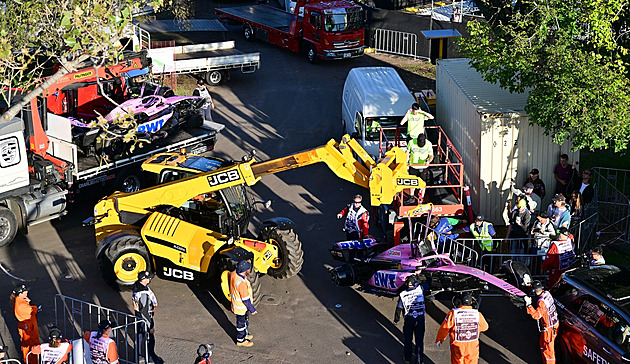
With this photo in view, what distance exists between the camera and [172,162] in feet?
50.7

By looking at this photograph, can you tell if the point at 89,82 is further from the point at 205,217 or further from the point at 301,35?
the point at 301,35

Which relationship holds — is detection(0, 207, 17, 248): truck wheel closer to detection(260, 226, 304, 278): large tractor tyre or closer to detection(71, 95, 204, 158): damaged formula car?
detection(71, 95, 204, 158): damaged formula car

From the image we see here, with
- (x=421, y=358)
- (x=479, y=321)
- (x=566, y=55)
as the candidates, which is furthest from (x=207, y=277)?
(x=566, y=55)

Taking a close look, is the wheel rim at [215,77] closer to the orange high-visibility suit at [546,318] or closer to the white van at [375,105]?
the white van at [375,105]

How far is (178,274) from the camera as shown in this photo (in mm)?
14344

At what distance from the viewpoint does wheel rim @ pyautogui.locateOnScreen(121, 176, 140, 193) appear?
1816 cm

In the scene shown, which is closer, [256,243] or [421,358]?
[421,358]

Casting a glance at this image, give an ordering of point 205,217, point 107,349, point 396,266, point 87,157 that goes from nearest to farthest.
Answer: point 107,349
point 396,266
point 205,217
point 87,157

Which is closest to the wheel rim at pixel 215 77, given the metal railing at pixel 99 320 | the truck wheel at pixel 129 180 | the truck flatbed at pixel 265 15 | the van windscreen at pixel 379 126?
the truck flatbed at pixel 265 15

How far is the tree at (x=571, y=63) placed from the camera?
14531 mm

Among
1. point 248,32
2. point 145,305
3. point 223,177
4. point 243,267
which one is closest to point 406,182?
point 243,267

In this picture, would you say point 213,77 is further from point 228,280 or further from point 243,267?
point 243,267

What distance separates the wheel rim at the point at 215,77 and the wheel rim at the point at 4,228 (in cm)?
1236

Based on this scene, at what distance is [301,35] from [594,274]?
66.3ft
